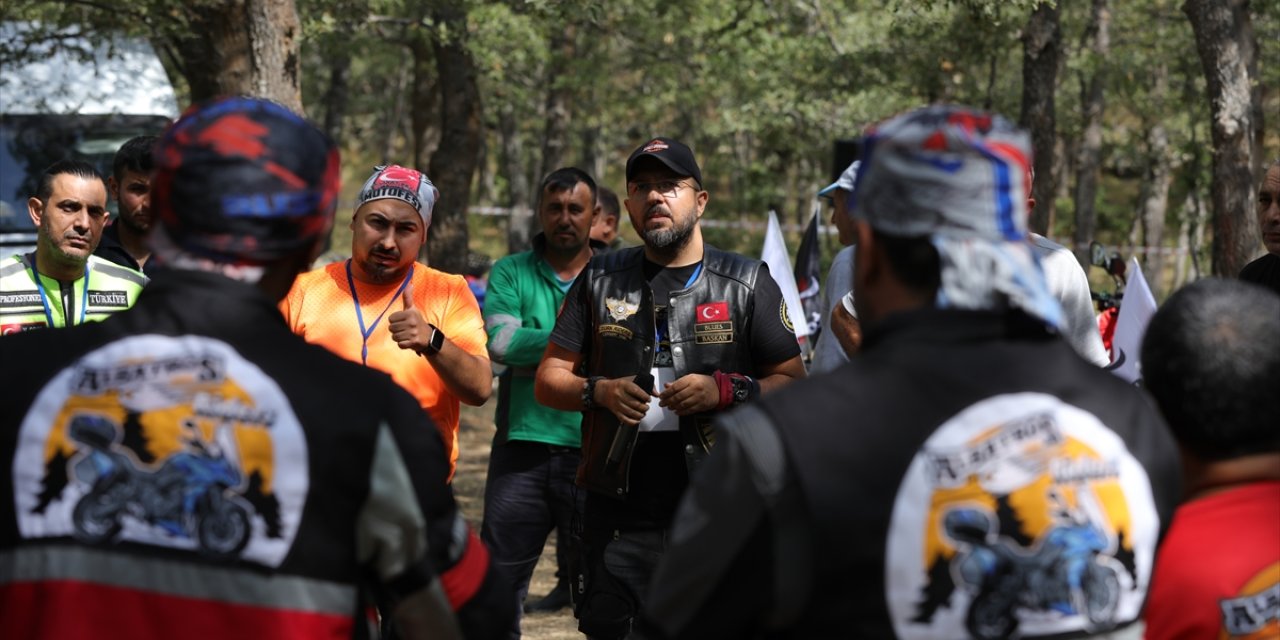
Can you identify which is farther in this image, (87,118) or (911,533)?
(87,118)

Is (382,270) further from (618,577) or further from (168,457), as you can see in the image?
(168,457)

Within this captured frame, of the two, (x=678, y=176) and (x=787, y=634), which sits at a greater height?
(x=678, y=176)

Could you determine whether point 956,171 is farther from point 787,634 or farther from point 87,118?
point 87,118

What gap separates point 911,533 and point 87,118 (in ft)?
34.0

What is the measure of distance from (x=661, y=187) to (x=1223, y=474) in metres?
2.78

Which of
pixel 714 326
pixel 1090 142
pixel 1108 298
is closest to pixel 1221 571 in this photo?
pixel 714 326

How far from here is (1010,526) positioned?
2.16m

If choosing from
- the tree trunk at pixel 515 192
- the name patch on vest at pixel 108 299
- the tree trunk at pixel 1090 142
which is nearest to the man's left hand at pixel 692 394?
the name patch on vest at pixel 108 299

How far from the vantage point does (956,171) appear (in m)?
2.21

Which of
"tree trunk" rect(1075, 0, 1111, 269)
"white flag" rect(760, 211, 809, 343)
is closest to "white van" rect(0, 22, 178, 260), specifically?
"white flag" rect(760, 211, 809, 343)

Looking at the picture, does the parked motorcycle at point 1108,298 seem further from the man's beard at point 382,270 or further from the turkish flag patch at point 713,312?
the man's beard at point 382,270

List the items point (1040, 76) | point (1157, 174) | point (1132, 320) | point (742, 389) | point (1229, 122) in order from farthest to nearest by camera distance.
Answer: point (1157, 174)
point (1040, 76)
point (1229, 122)
point (1132, 320)
point (742, 389)

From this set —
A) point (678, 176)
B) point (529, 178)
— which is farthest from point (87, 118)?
point (529, 178)

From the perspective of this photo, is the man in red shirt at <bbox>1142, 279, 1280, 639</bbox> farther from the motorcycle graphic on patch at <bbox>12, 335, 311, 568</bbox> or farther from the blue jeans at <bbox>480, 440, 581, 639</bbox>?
the blue jeans at <bbox>480, 440, 581, 639</bbox>
